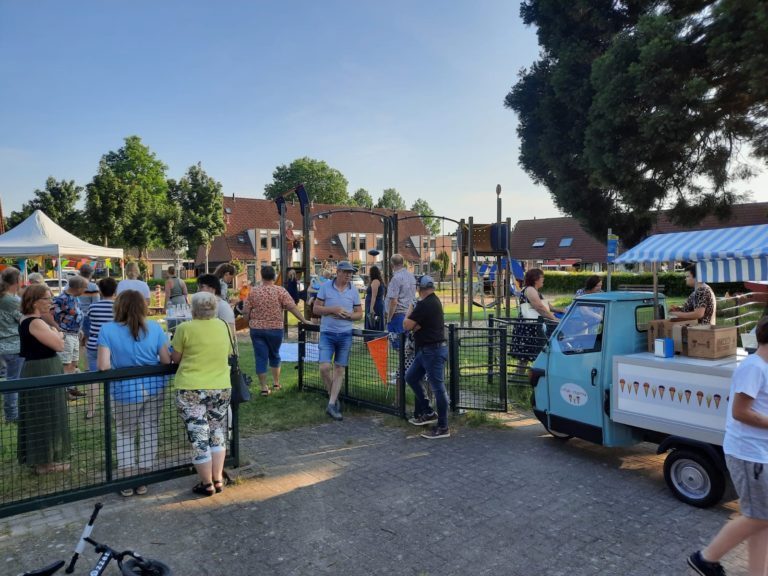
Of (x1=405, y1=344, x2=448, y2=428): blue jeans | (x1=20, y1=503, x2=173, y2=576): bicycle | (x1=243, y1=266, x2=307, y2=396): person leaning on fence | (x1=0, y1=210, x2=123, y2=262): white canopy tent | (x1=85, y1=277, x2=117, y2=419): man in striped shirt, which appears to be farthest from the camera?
(x1=0, y1=210, x2=123, y2=262): white canopy tent

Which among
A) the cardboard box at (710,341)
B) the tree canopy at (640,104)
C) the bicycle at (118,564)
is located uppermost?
the tree canopy at (640,104)

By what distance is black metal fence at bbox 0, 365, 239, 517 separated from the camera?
414cm

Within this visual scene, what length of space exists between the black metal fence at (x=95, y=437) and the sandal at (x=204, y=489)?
0.24 meters

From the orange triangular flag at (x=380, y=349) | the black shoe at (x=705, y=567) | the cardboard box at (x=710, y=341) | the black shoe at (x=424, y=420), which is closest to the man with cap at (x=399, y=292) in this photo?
the orange triangular flag at (x=380, y=349)

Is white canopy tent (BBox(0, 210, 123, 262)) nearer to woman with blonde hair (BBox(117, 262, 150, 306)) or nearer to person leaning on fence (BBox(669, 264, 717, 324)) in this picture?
woman with blonde hair (BBox(117, 262, 150, 306))

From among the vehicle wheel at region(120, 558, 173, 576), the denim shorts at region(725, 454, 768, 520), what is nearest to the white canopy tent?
the vehicle wheel at region(120, 558, 173, 576)

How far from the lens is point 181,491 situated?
4535mm

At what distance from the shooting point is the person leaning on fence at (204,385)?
14.0 ft

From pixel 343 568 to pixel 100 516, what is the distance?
80.6 inches

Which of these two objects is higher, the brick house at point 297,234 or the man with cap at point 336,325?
the brick house at point 297,234

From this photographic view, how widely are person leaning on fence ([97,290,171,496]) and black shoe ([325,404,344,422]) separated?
98.9 inches

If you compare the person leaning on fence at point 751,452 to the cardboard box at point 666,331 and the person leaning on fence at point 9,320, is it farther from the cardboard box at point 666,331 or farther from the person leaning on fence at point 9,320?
the person leaning on fence at point 9,320

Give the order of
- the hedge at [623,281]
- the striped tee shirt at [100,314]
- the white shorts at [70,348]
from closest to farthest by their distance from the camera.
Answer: the striped tee shirt at [100,314]
the white shorts at [70,348]
the hedge at [623,281]

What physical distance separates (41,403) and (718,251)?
266 inches
